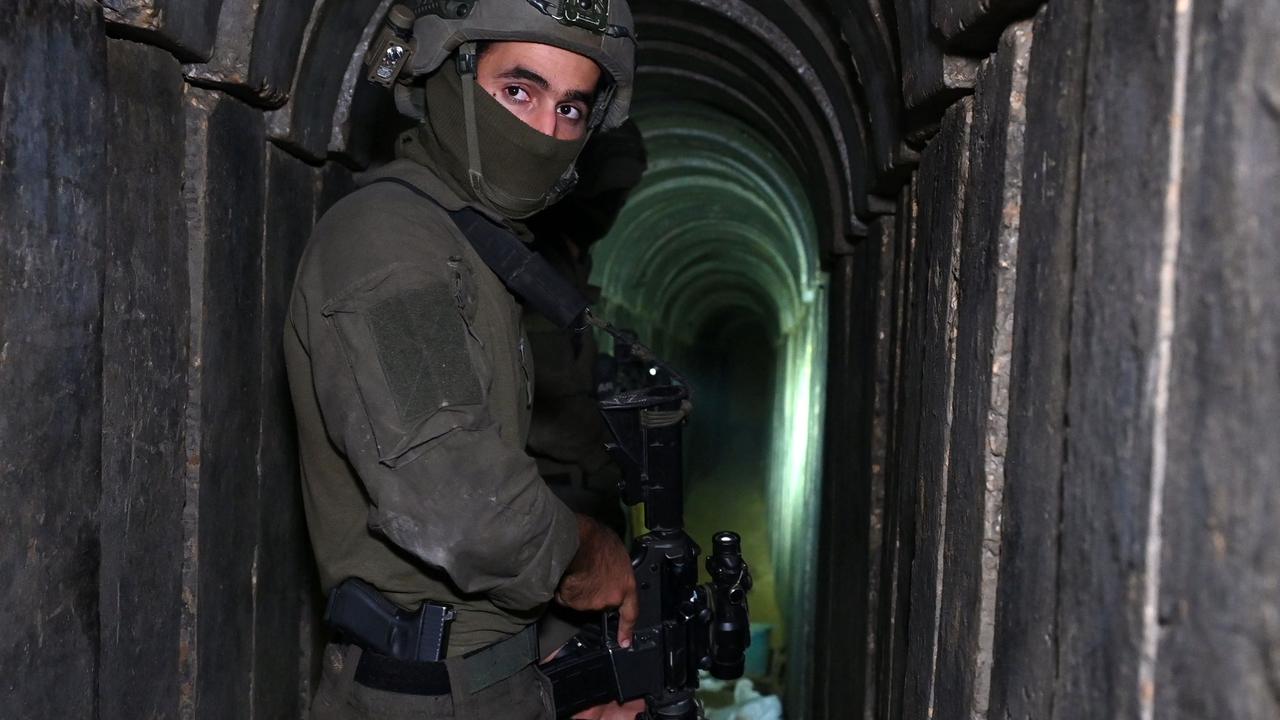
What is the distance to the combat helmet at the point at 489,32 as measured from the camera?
243 cm

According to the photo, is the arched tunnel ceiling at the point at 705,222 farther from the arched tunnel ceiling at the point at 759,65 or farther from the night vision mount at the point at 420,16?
the night vision mount at the point at 420,16

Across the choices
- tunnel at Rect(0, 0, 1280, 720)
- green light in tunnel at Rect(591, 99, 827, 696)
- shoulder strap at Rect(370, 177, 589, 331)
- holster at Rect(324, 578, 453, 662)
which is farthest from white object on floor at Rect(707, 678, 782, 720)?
shoulder strap at Rect(370, 177, 589, 331)

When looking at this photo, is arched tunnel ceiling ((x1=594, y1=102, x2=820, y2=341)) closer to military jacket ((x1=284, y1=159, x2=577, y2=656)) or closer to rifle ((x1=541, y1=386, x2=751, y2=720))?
rifle ((x1=541, y1=386, x2=751, y2=720))

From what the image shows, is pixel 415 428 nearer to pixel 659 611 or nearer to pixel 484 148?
pixel 484 148

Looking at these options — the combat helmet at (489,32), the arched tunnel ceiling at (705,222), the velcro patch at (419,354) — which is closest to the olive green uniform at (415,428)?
the velcro patch at (419,354)

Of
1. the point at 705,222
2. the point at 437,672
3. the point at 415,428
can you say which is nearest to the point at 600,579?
the point at 437,672

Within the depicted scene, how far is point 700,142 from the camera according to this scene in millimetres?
7324

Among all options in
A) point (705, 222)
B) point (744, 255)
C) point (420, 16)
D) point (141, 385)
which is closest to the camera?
point (141, 385)

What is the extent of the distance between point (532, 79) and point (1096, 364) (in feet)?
5.42

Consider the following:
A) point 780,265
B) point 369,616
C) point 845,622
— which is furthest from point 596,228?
point 780,265

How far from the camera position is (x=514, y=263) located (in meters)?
2.29

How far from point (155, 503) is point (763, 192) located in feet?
21.3

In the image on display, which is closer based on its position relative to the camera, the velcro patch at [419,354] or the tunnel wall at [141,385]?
the tunnel wall at [141,385]

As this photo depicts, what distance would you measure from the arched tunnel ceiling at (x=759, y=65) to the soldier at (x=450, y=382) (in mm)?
378
